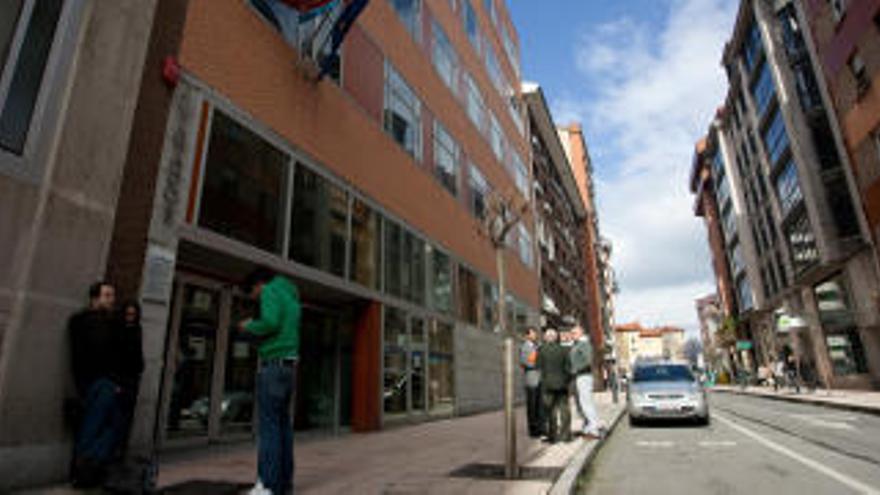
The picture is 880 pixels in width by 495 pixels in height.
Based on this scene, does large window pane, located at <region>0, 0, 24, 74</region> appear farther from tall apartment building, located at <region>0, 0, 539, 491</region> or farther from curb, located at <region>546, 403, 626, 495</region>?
curb, located at <region>546, 403, 626, 495</region>

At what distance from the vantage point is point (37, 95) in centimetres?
497

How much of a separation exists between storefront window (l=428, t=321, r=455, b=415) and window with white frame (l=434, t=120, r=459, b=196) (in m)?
5.13

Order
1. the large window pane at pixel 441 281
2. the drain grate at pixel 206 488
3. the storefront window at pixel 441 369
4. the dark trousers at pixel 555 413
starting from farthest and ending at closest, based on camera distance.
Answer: the large window pane at pixel 441 281 → the storefront window at pixel 441 369 → the dark trousers at pixel 555 413 → the drain grate at pixel 206 488

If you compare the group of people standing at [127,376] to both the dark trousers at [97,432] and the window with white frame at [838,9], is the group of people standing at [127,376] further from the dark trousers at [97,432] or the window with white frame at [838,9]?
the window with white frame at [838,9]

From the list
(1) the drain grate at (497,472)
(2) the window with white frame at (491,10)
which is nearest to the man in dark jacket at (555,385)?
(1) the drain grate at (497,472)

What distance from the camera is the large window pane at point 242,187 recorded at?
22.8 feet

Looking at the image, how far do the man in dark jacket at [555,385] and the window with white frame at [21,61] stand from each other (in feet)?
24.9

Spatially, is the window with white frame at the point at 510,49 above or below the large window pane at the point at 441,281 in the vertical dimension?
above

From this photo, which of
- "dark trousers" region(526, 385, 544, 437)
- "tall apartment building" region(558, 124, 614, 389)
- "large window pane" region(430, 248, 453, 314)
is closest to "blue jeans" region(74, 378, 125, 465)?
"dark trousers" region(526, 385, 544, 437)

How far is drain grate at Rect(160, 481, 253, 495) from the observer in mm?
4293

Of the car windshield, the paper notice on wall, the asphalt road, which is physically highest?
the paper notice on wall

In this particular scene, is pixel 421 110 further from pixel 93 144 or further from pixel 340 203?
pixel 93 144

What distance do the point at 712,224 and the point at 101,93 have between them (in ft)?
234

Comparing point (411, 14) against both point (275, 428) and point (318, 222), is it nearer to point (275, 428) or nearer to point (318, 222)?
point (318, 222)
